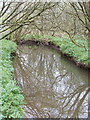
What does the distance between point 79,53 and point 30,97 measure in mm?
6863

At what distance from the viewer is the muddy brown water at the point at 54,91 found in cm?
660

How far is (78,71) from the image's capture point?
11.5 m

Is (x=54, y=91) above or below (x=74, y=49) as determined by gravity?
below

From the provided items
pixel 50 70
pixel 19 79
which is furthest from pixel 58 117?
pixel 50 70

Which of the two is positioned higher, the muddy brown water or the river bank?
the river bank

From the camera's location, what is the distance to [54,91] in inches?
334

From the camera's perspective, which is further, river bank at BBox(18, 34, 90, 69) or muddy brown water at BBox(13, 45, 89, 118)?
river bank at BBox(18, 34, 90, 69)

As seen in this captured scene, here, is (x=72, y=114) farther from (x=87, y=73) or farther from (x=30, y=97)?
(x=87, y=73)

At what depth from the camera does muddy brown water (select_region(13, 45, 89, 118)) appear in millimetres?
6602

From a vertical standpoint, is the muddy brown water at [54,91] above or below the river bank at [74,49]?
below

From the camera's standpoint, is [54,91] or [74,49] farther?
[74,49]

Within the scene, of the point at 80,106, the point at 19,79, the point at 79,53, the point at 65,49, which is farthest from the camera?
the point at 65,49

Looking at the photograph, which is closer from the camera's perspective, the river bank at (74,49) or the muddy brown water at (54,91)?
the muddy brown water at (54,91)

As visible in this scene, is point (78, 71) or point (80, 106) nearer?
point (80, 106)
